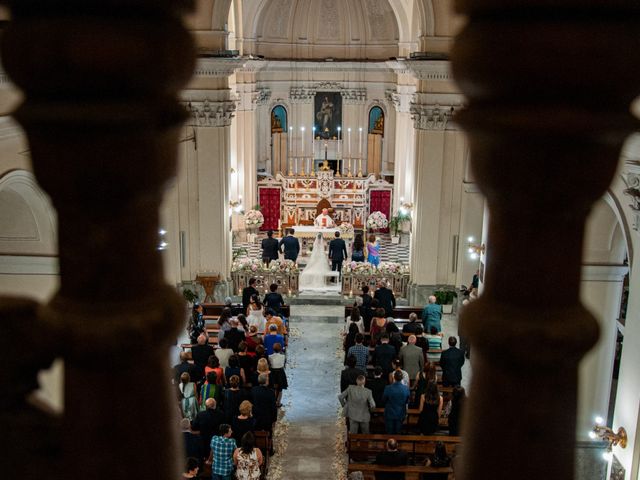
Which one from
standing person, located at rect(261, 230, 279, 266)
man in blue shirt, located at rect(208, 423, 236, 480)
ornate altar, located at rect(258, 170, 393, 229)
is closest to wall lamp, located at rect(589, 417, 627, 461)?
man in blue shirt, located at rect(208, 423, 236, 480)

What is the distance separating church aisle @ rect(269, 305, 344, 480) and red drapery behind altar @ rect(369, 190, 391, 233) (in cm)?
960

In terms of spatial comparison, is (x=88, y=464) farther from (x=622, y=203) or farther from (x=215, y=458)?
(x=622, y=203)

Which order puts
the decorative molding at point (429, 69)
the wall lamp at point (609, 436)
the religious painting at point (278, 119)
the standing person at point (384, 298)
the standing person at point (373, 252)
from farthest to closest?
1. the religious painting at point (278, 119)
2. the standing person at point (373, 252)
3. the decorative molding at point (429, 69)
4. the standing person at point (384, 298)
5. the wall lamp at point (609, 436)

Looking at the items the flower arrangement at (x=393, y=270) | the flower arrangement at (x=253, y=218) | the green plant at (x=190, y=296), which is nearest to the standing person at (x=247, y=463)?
the green plant at (x=190, y=296)

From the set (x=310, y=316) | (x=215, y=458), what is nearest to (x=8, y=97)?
(x=215, y=458)

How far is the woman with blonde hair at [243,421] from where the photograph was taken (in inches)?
346

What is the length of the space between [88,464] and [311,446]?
10017 millimetres

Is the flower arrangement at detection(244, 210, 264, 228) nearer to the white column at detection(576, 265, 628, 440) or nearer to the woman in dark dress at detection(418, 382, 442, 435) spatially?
the white column at detection(576, 265, 628, 440)

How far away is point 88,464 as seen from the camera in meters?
1.27

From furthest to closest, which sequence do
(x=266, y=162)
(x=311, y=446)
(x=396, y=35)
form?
1. (x=266, y=162)
2. (x=396, y=35)
3. (x=311, y=446)

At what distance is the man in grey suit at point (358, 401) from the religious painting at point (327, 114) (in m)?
22.1

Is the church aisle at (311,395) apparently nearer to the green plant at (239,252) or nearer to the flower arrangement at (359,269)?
the flower arrangement at (359,269)

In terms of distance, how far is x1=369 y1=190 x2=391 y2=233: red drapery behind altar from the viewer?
88.7 ft

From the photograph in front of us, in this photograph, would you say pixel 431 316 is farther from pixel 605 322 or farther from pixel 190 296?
pixel 190 296
